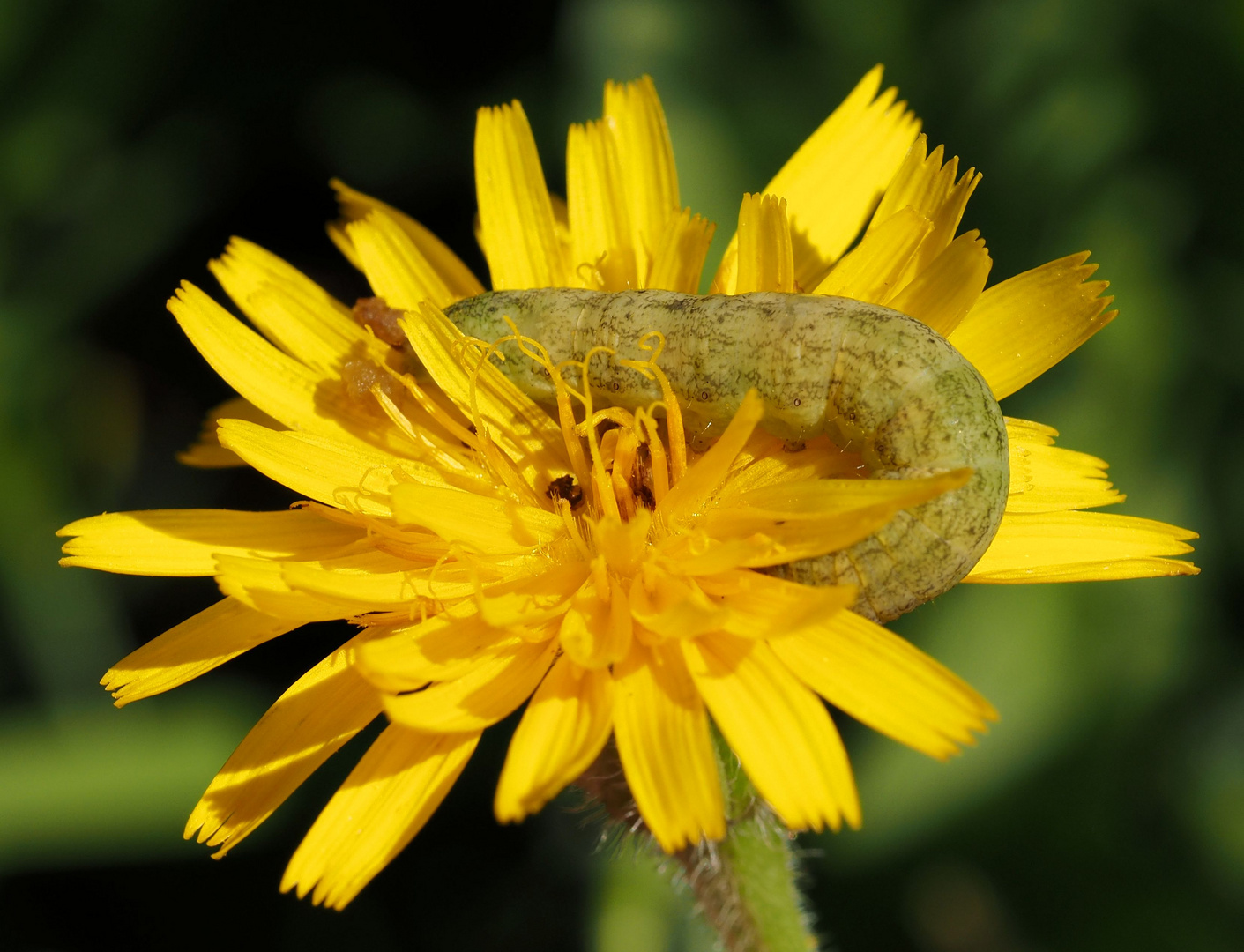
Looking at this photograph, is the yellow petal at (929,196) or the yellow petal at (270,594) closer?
the yellow petal at (270,594)

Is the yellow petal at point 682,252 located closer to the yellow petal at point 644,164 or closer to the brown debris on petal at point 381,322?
the yellow petal at point 644,164

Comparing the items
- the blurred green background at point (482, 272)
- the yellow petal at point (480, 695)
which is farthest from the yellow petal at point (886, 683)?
the blurred green background at point (482, 272)

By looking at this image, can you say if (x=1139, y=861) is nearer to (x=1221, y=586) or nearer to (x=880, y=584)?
(x=1221, y=586)

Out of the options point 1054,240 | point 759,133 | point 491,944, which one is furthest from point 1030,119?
point 491,944

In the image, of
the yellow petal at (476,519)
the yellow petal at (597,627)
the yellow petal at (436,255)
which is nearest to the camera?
the yellow petal at (597,627)

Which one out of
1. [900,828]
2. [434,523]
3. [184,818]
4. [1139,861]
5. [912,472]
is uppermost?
[434,523]

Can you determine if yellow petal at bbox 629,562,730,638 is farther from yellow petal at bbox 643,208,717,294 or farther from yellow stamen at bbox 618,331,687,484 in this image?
yellow petal at bbox 643,208,717,294

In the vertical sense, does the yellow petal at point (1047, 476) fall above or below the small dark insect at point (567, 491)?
below

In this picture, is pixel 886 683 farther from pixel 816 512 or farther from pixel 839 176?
pixel 839 176
